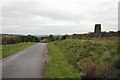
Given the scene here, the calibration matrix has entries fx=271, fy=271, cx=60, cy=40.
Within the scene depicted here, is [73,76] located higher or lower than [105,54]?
lower

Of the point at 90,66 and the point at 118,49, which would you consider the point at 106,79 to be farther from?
the point at 118,49

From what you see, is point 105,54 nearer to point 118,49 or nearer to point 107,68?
point 118,49

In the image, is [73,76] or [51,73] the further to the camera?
[51,73]

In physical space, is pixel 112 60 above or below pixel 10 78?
above

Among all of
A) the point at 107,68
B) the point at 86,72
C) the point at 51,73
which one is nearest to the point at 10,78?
the point at 51,73

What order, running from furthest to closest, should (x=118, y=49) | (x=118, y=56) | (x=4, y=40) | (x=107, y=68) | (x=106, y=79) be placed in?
(x=4, y=40) → (x=118, y=49) → (x=118, y=56) → (x=107, y=68) → (x=106, y=79)

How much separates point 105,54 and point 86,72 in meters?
3.04

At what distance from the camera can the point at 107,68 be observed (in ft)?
41.3

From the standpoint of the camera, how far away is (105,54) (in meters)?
15.3

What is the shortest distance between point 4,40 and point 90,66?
5542cm

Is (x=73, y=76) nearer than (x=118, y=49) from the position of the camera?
Yes

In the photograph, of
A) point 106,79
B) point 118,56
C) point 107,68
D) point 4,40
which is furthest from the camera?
point 4,40

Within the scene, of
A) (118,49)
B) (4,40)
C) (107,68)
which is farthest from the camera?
(4,40)

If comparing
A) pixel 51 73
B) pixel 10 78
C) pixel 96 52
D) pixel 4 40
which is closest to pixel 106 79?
pixel 51 73
